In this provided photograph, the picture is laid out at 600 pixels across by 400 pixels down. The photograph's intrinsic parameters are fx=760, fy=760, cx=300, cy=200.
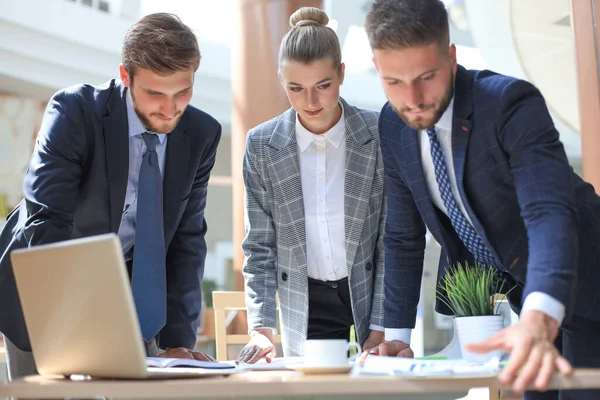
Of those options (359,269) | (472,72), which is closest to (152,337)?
(359,269)

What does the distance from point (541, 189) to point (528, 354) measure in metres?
0.36

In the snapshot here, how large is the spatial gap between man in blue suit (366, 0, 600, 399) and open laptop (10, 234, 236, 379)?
2.01 ft

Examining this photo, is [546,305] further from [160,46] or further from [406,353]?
[160,46]

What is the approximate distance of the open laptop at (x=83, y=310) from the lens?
113 centimetres

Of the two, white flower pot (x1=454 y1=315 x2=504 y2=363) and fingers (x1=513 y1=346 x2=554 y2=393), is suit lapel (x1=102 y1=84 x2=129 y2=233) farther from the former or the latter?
fingers (x1=513 y1=346 x2=554 y2=393)

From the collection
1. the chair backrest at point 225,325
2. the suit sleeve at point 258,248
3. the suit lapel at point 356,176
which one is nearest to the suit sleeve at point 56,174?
the suit sleeve at point 258,248

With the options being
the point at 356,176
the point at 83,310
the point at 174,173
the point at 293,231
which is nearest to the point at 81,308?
the point at 83,310

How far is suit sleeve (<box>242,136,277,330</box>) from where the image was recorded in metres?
2.15

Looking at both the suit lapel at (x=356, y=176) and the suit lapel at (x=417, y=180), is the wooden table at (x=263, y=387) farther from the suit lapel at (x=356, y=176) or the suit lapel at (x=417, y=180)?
the suit lapel at (x=356, y=176)

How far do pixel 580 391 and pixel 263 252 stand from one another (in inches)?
38.5

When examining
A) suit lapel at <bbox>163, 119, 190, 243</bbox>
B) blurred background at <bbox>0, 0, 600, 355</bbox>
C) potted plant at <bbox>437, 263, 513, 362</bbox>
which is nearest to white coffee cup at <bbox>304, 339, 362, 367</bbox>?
potted plant at <bbox>437, 263, 513, 362</bbox>

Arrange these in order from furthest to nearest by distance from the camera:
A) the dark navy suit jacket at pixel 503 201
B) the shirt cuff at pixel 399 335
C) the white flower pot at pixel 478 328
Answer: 1. the shirt cuff at pixel 399 335
2. the white flower pot at pixel 478 328
3. the dark navy suit jacket at pixel 503 201

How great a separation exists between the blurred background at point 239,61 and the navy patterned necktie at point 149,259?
0.91m

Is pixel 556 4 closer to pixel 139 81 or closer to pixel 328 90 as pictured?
pixel 328 90
